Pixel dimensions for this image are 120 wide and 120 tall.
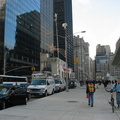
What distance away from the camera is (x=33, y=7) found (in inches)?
3073

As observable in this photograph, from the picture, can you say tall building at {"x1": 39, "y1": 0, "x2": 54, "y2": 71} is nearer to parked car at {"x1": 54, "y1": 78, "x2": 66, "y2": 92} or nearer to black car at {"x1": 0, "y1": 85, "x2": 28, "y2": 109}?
parked car at {"x1": 54, "y1": 78, "x2": 66, "y2": 92}

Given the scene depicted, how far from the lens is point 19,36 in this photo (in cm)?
6506

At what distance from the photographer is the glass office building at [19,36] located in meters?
56.1

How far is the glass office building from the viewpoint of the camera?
184 ft

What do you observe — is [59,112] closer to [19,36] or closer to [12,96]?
[12,96]

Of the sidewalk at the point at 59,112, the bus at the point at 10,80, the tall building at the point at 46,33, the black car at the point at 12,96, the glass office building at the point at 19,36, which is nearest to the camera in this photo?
the sidewalk at the point at 59,112

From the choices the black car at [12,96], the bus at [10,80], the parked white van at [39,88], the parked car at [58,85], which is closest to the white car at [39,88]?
the parked white van at [39,88]

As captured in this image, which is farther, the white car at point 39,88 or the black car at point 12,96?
the white car at point 39,88

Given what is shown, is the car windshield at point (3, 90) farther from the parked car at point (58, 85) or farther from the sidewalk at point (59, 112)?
the parked car at point (58, 85)

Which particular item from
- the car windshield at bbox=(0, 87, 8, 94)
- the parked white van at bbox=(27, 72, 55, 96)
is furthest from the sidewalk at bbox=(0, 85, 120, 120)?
the parked white van at bbox=(27, 72, 55, 96)

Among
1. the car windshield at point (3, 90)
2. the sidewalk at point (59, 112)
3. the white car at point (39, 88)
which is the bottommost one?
the sidewalk at point (59, 112)

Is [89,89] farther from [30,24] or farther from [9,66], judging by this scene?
[30,24]

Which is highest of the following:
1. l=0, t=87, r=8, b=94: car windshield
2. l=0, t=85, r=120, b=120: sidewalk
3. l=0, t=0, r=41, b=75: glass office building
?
l=0, t=0, r=41, b=75: glass office building

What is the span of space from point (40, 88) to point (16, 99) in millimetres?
6172
